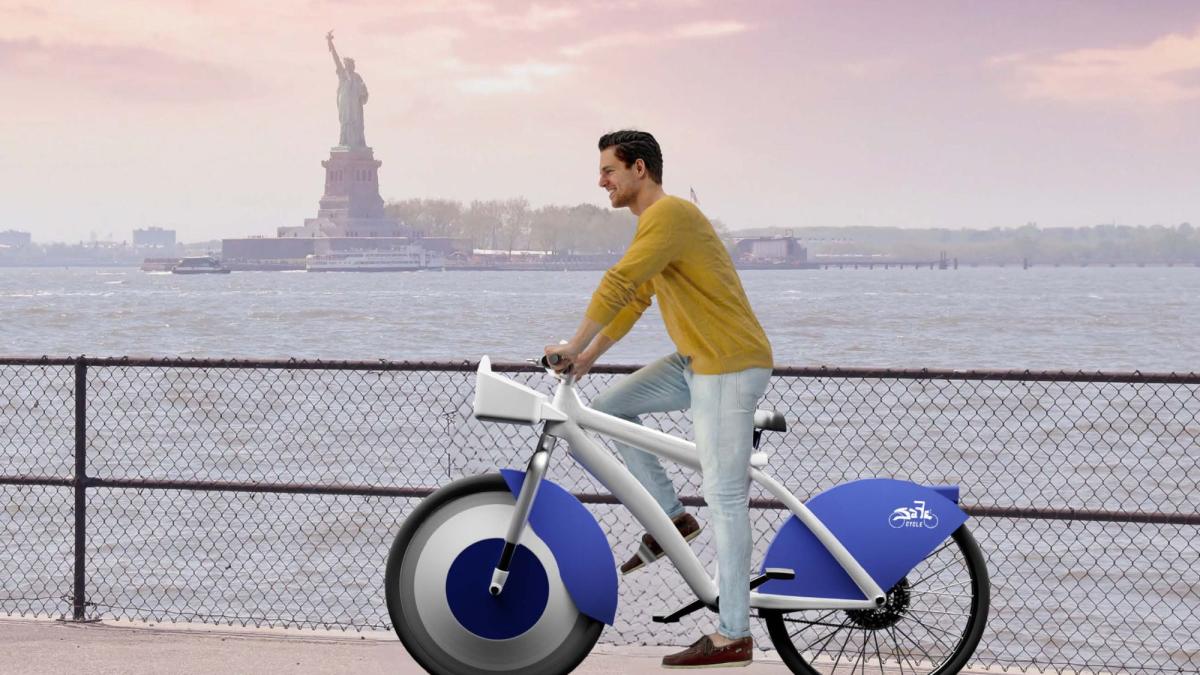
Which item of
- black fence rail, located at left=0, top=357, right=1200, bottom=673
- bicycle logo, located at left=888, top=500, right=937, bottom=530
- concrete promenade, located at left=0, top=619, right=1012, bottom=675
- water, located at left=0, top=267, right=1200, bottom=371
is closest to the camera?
bicycle logo, located at left=888, top=500, right=937, bottom=530

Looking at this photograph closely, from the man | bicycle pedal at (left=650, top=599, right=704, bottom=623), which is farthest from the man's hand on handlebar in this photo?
bicycle pedal at (left=650, top=599, right=704, bottom=623)

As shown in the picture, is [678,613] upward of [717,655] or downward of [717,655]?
upward

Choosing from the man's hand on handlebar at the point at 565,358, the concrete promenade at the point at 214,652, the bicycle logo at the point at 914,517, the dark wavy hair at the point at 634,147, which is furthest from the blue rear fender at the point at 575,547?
the dark wavy hair at the point at 634,147

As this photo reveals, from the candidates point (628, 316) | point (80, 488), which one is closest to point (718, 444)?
point (628, 316)

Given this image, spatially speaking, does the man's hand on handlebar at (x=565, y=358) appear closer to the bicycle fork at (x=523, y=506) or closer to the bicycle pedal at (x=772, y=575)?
the bicycle fork at (x=523, y=506)

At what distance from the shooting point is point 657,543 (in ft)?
17.6

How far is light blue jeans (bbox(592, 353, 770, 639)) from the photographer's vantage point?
16.8ft

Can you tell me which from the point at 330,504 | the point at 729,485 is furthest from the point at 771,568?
the point at 330,504

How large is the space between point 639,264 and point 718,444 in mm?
659

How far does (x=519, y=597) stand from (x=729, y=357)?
1071 millimetres

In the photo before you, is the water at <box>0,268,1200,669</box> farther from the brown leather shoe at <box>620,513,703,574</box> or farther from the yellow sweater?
the yellow sweater

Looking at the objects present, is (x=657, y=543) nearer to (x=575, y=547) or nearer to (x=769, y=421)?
(x=575, y=547)

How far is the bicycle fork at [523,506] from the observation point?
5184 millimetres

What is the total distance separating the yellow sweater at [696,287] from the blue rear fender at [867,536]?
24.1 inches
